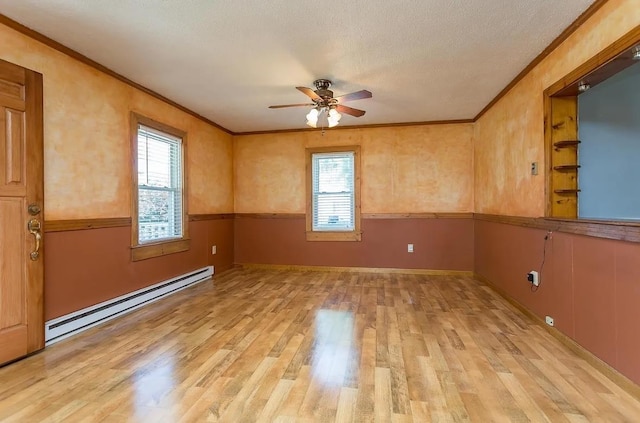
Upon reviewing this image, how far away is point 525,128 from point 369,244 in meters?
2.89

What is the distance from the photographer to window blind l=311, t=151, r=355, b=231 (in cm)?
557

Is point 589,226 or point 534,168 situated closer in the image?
point 589,226

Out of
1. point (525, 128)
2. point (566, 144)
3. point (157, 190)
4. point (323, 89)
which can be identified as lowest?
point (157, 190)

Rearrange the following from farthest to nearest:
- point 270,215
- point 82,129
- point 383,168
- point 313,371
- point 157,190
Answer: point 270,215, point 383,168, point 157,190, point 82,129, point 313,371

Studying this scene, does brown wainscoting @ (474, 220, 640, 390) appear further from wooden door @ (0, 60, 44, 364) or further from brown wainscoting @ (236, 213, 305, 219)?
wooden door @ (0, 60, 44, 364)

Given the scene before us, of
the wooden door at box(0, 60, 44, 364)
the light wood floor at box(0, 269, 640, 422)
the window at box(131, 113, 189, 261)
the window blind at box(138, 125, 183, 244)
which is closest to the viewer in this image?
the light wood floor at box(0, 269, 640, 422)

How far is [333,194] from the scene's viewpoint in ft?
18.4

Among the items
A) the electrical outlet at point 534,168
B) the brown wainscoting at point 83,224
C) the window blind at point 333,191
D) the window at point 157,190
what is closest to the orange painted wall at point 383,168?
the window blind at point 333,191

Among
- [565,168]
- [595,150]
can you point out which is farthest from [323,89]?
[595,150]

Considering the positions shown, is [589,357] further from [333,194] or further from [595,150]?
[333,194]

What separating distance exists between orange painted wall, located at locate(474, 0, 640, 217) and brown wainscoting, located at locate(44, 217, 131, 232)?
419 centimetres

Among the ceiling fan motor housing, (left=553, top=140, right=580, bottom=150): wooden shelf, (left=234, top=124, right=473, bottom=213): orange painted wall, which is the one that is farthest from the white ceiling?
(left=234, top=124, right=473, bottom=213): orange painted wall

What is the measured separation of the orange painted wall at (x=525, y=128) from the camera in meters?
2.14

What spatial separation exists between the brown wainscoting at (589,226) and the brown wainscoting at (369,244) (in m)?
1.80
